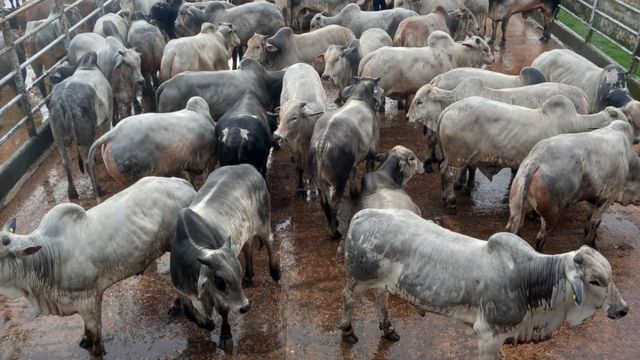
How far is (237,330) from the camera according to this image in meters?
5.68

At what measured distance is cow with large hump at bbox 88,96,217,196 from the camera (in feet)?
22.1

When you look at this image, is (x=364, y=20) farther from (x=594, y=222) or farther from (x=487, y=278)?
(x=487, y=278)

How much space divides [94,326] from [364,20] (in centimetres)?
882

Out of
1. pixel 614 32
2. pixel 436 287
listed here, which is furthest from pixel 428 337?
pixel 614 32

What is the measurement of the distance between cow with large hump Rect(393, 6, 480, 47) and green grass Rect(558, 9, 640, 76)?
3.20 metres

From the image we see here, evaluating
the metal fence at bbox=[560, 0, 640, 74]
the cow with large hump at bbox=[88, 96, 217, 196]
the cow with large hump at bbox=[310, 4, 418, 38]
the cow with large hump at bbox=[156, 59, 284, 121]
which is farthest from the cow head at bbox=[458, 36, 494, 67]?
the cow with large hump at bbox=[88, 96, 217, 196]

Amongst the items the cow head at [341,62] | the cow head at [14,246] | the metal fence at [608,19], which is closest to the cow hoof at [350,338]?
the cow head at [14,246]

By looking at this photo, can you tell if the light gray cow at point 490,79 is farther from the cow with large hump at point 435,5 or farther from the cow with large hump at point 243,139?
the cow with large hump at point 435,5

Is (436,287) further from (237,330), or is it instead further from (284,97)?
(284,97)

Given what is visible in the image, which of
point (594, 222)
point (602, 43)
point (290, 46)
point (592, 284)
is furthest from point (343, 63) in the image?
point (602, 43)

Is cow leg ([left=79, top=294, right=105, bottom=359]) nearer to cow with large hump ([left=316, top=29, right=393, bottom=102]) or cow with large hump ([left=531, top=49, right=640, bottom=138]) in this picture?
cow with large hump ([left=316, top=29, right=393, bottom=102])

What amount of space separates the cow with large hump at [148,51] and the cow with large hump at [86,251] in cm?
527

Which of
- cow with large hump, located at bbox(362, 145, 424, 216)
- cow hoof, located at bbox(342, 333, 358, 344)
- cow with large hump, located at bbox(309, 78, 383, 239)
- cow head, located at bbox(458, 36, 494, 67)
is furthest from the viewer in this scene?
cow head, located at bbox(458, 36, 494, 67)

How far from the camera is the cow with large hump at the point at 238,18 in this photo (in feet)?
39.0
